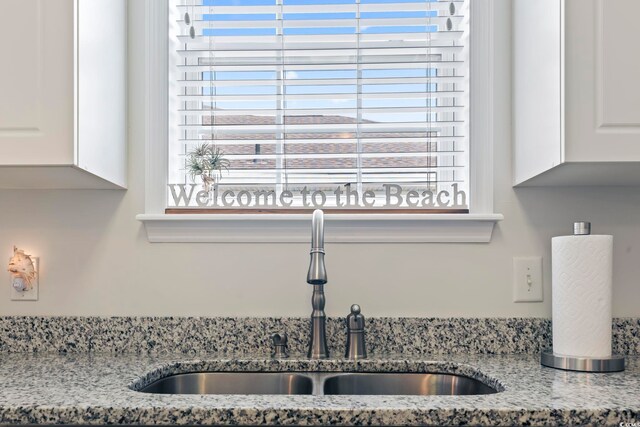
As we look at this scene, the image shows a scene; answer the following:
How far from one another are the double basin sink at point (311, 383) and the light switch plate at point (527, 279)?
34 centimetres

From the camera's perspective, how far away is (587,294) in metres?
1.45

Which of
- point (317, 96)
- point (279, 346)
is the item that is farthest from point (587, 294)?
point (317, 96)

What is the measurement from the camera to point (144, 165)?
1784 mm

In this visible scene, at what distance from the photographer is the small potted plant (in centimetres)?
183

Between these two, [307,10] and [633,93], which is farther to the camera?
[307,10]

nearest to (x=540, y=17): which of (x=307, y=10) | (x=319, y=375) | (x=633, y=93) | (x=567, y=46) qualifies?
(x=567, y=46)

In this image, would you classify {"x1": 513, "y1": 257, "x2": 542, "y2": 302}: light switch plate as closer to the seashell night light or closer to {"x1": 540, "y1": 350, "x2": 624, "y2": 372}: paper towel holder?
{"x1": 540, "y1": 350, "x2": 624, "y2": 372}: paper towel holder

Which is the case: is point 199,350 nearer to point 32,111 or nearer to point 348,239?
point 348,239

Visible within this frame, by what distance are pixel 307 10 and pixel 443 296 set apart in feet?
3.09

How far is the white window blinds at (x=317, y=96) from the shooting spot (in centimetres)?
185

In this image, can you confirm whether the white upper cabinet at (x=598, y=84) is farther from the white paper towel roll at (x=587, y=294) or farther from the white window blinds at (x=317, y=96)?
the white window blinds at (x=317, y=96)

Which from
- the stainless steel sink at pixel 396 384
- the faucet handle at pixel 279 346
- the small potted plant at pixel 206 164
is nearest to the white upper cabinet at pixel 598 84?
the stainless steel sink at pixel 396 384

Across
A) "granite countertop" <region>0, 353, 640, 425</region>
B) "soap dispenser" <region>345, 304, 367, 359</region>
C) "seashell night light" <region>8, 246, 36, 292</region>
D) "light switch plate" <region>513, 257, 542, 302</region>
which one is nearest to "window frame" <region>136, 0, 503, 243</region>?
"light switch plate" <region>513, 257, 542, 302</region>

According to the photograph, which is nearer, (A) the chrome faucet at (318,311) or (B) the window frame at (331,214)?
(A) the chrome faucet at (318,311)
